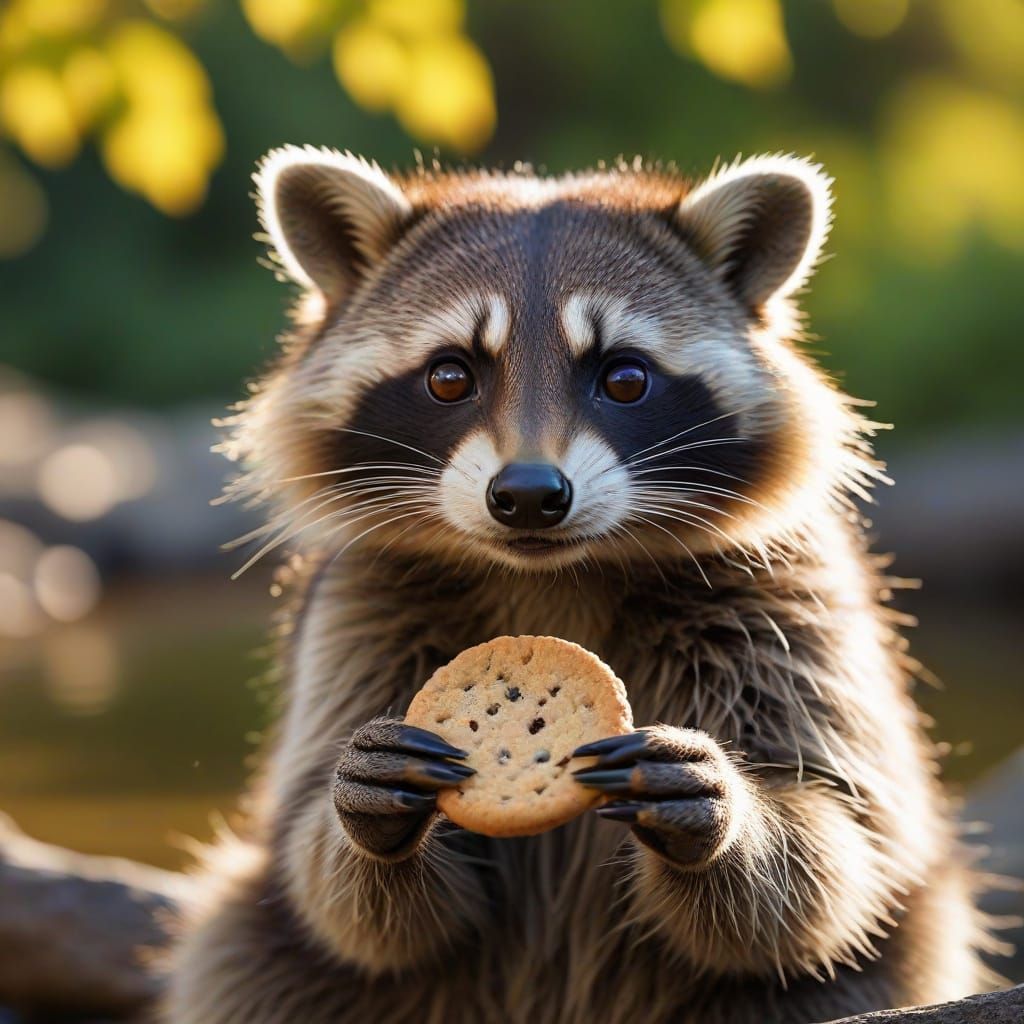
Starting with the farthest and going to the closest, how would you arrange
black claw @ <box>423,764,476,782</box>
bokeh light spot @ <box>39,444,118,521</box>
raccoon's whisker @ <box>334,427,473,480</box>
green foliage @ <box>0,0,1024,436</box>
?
1. green foliage @ <box>0,0,1024,436</box>
2. bokeh light spot @ <box>39,444,118,521</box>
3. raccoon's whisker @ <box>334,427,473,480</box>
4. black claw @ <box>423,764,476,782</box>

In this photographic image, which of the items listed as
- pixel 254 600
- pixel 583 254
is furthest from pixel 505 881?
pixel 254 600

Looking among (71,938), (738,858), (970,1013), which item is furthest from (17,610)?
(970,1013)

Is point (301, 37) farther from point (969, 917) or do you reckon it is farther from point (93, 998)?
point (93, 998)

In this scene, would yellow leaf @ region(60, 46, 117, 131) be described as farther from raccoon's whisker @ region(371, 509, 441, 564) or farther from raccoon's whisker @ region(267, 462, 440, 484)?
raccoon's whisker @ region(371, 509, 441, 564)

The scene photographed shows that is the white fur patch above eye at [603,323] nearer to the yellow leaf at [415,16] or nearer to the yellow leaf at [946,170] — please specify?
the yellow leaf at [415,16]

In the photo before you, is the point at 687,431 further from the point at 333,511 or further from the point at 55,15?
the point at 55,15

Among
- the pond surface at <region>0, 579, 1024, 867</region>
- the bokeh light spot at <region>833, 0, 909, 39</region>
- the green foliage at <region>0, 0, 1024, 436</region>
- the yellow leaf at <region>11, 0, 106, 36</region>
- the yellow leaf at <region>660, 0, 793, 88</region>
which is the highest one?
the green foliage at <region>0, 0, 1024, 436</region>

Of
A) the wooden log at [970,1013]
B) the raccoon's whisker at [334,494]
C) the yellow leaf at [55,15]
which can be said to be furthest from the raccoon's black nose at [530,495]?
the yellow leaf at [55,15]

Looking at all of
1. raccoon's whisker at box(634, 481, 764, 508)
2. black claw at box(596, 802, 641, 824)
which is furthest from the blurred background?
black claw at box(596, 802, 641, 824)
